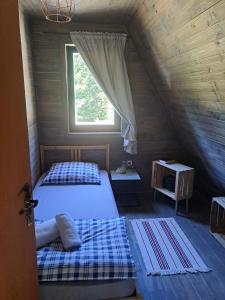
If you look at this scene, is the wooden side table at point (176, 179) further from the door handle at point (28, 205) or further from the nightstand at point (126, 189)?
the door handle at point (28, 205)

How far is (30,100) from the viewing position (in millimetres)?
3127

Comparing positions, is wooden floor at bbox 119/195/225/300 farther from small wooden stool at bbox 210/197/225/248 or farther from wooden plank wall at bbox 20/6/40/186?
wooden plank wall at bbox 20/6/40/186

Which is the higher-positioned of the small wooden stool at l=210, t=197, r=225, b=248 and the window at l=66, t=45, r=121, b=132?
the window at l=66, t=45, r=121, b=132

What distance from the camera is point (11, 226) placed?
3.60 ft

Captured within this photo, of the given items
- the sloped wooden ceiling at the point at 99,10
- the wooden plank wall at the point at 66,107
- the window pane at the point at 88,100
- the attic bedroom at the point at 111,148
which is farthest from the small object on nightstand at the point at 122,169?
the sloped wooden ceiling at the point at 99,10

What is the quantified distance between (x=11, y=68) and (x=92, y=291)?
4.42ft

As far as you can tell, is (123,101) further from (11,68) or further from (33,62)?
(11,68)

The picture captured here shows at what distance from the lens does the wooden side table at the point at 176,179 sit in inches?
129

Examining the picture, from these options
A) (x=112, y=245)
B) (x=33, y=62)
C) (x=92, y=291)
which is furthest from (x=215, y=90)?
(x=33, y=62)

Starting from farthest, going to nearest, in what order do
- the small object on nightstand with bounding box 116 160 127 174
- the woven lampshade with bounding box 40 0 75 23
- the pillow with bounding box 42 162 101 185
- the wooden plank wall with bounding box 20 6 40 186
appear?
the small object on nightstand with bounding box 116 160 127 174 < the pillow with bounding box 42 162 101 185 < the wooden plank wall with bounding box 20 6 40 186 < the woven lampshade with bounding box 40 0 75 23

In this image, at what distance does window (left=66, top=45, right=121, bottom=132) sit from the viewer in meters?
3.48

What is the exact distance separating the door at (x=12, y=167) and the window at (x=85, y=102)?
2.31 metres

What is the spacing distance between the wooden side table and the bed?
73cm

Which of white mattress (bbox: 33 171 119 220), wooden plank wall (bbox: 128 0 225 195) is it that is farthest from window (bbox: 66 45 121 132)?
white mattress (bbox: 33 171 119 220)
